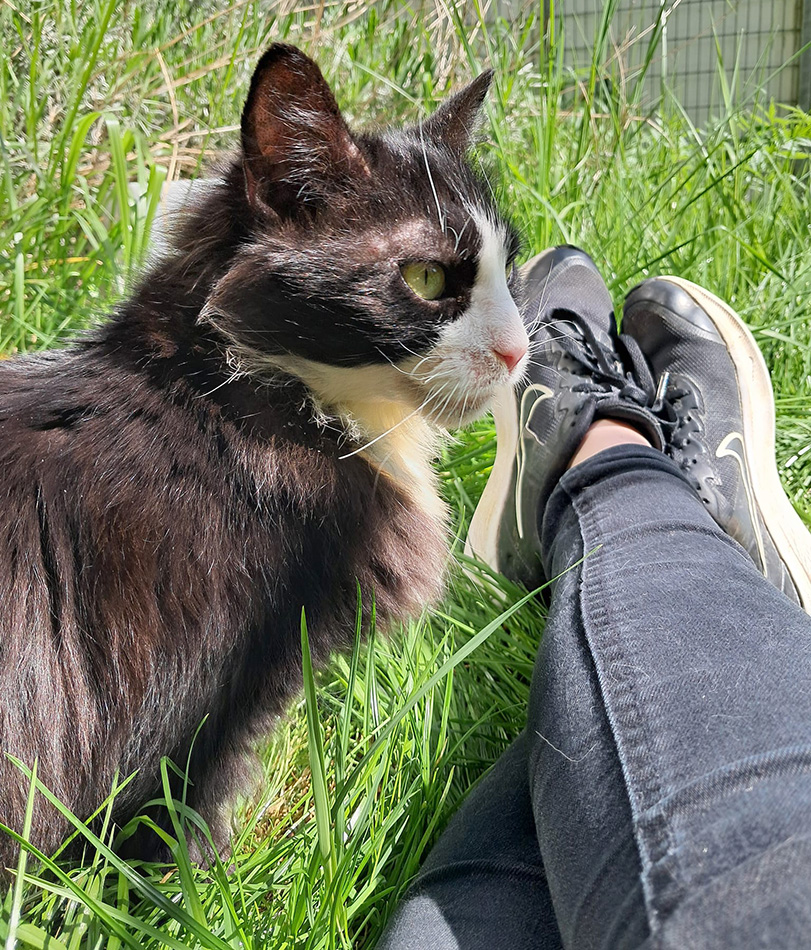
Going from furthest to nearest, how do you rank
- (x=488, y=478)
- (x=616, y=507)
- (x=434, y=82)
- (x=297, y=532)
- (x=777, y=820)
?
(x=434, y=82), (x=488, y=478), (x=616, y=507), (x=297, y=532), (x=777, y=820)

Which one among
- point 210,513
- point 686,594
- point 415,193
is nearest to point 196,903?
point 210,513

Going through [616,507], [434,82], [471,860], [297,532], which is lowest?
[471,860]

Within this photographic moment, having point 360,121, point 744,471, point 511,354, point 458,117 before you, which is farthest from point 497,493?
point 360,121

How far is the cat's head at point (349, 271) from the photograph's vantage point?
3.17 feet

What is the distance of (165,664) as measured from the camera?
88 cm

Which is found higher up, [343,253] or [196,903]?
[343,253]

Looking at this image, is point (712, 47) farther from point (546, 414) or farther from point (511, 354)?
point (511, 354)

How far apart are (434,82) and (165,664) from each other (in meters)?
2.44

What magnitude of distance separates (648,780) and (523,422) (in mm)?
1005

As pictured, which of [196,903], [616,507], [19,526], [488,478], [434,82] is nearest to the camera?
[196,903]

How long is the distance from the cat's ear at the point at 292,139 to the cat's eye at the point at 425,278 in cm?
14

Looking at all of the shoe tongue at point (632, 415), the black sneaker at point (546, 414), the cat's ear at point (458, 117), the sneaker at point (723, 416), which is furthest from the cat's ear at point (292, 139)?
the sneaker at point (723, 416)

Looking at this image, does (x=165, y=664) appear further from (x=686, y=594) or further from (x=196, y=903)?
(x=686, y=594)

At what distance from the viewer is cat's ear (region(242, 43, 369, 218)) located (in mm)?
924
